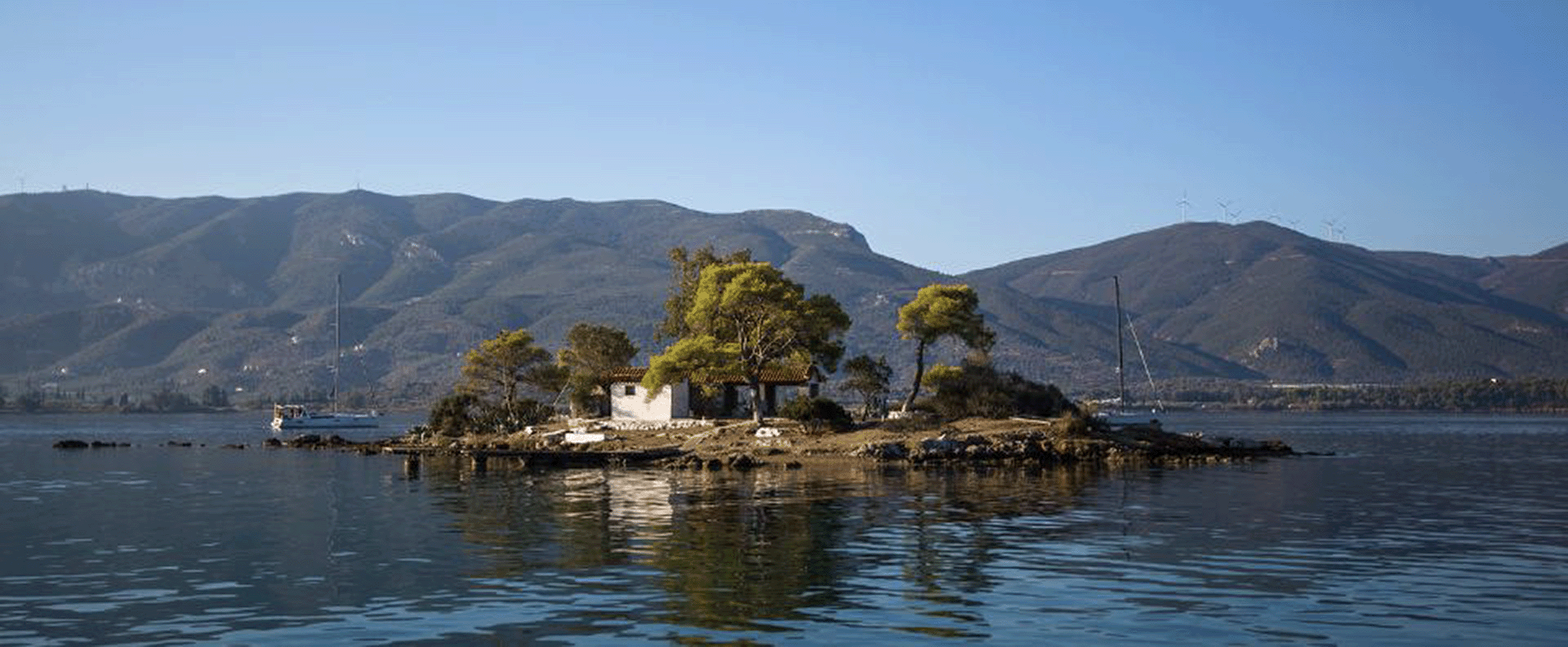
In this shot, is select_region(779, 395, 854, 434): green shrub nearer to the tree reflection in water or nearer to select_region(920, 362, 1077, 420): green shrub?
select_region(920, 362, 1077, 420): green shrub

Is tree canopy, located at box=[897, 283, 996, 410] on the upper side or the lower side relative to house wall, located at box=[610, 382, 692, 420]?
upper

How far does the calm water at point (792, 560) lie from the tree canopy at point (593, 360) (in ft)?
111

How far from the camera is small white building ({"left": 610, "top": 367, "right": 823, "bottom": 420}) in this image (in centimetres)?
9312

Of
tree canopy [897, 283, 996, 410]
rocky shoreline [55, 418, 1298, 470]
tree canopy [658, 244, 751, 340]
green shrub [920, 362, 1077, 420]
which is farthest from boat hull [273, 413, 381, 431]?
green shrub [920, 362, 1077, 420]

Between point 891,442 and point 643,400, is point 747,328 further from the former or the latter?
A: point 891,442

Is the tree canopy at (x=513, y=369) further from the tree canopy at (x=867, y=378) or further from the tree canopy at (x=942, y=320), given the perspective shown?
the tree canopy at (x=942, y=320)

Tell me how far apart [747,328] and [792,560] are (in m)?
55.7

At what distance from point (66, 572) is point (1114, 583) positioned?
22745 mm

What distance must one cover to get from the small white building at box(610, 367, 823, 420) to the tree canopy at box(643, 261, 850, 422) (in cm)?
156

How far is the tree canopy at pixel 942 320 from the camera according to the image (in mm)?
92812

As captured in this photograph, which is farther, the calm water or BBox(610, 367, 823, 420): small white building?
BBox(610, 367, 823, 420): small white building

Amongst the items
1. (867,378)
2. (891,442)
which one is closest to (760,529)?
(891,442)

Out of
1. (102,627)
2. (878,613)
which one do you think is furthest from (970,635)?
(102,627)

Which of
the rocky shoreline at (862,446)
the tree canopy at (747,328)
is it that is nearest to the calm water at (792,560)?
the rocky shoreline at (862,446)
